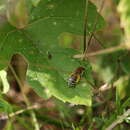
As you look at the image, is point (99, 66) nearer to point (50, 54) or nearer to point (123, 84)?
point (123, 84)

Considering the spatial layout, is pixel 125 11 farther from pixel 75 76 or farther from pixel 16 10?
pixel 16 10

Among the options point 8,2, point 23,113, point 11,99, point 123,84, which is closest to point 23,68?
point 11,99

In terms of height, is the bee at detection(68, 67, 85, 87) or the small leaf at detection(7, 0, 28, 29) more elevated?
the small leaf at detection(7, 0, 28, 29)

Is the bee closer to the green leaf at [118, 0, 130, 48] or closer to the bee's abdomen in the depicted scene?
the bee's abdomen

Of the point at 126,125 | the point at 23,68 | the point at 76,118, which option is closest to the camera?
the point at 126,125

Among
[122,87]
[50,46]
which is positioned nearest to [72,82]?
[50,46]

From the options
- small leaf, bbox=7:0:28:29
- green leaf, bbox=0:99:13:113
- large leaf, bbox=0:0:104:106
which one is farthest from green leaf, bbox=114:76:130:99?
small leaf, bbox=7:0:28:29

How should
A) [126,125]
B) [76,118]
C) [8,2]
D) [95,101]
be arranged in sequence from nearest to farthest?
[8,2] < [126,125] < [95,101] < [76,118]
